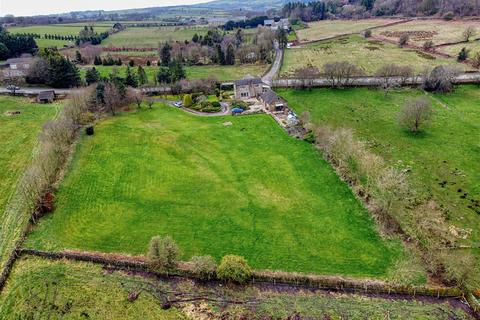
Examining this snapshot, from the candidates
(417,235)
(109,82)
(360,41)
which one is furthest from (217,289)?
(360,41)

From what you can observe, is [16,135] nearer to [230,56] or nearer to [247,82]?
[247,82]

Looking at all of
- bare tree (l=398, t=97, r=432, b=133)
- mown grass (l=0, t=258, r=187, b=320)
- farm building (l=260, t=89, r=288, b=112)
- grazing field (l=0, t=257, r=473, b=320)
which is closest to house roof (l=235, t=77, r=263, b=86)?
farm building (l=260, t=89, r=288, b=112)

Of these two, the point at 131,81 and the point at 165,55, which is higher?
the point at 165,55

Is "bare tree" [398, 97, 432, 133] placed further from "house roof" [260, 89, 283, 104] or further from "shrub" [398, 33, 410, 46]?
"shrub" [398, 33, 410, 46]

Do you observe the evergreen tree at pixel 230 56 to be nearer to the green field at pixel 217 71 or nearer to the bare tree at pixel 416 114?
the green field at pixel 217 71

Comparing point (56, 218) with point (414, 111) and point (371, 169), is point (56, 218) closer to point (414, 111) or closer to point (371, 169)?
point (371, 169)

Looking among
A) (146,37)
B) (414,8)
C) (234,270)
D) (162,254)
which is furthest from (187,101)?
(414,8)
